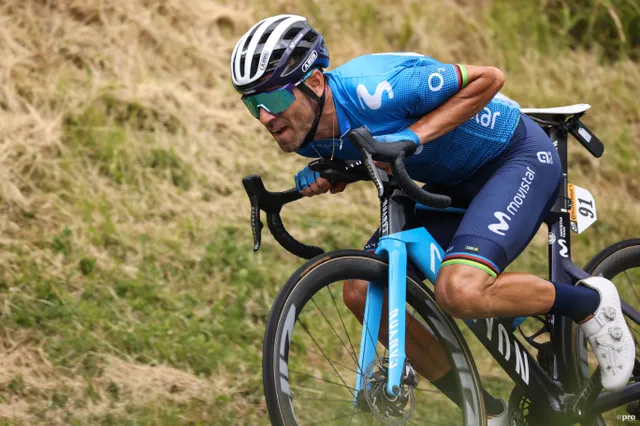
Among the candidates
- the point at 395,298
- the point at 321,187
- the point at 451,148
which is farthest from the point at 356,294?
the point at 451,148

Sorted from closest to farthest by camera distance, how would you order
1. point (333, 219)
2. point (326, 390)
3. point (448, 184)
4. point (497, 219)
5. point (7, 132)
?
1. point (497, 219)
2. point (448, 184)
3. point (326, 390)
4. point (7, 132)
5. point (333, 219)

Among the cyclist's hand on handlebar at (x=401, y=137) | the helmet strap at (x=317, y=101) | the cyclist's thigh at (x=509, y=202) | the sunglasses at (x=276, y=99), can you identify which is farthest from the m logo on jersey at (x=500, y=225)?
the sunglasses at (x=276, y=99)

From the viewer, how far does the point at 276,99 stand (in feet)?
12.6

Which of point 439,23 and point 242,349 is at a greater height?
point 439,23

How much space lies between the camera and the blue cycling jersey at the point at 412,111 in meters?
3.86

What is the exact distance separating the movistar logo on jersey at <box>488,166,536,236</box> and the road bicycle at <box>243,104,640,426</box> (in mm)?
289

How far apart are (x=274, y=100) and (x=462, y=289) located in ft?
3.72

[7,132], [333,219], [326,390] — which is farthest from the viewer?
[333,219]

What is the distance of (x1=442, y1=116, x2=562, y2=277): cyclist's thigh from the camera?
13.0 ft

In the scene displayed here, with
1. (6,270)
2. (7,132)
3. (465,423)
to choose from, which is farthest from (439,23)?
(465,423)

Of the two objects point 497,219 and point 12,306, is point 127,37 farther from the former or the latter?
point 497,219

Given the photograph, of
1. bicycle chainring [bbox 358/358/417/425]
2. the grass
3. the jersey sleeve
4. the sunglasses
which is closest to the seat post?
the jersey sleeve

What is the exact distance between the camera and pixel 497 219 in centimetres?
402

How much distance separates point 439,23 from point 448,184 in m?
5.71
